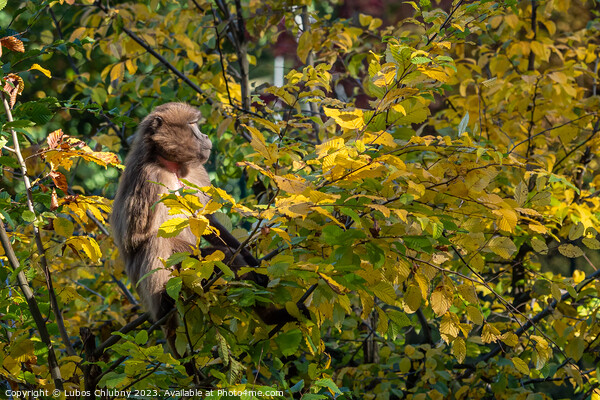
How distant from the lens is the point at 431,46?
1667 millimetres

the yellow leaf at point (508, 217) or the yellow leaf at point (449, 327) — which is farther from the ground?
the yellow leaf at point (508, 217)

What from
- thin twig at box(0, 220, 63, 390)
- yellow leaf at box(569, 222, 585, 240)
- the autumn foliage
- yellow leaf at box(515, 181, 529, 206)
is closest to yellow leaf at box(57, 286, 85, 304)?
the autumn foliage

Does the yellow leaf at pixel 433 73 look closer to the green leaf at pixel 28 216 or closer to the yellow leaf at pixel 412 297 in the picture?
the yellow leaf at pixel 412 297

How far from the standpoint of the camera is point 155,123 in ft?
9.64

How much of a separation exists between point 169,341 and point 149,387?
0.86m

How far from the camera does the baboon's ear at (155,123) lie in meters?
2.94

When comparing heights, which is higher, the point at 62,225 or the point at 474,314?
the point at 62,225

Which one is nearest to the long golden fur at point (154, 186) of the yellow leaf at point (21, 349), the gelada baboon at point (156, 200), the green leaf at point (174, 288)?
the gelada baboon at point (156, 200)

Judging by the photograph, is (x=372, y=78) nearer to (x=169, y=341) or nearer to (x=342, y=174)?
(x=342, y=174)

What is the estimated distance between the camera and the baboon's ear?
2.94 metres

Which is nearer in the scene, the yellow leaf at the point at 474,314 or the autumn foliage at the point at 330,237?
the autumn foliage at the point at 330,237

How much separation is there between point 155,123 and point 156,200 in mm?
501

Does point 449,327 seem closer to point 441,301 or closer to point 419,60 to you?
point 441,301

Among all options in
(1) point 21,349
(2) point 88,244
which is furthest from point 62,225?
(1) point 21,349
